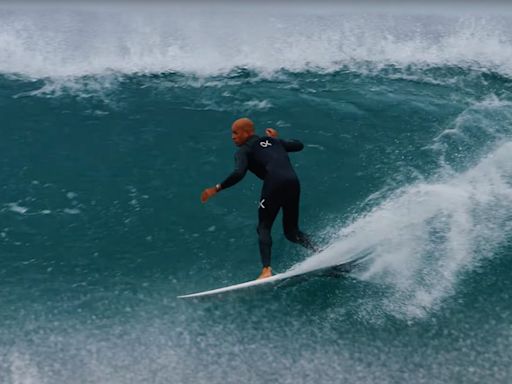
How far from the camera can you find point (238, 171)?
288 inches

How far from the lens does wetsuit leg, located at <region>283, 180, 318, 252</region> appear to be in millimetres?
7484

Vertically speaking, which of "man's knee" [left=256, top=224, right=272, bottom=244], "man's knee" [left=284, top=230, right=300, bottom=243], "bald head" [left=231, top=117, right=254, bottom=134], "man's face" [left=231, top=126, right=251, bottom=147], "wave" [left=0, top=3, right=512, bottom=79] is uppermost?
"bald head" [left=231, top=117, right=254, bottom=134]

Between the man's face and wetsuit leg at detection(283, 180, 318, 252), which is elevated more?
the man's face

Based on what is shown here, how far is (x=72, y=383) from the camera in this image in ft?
21.2

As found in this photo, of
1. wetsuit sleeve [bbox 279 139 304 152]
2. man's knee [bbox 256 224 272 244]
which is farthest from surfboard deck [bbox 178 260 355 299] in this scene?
wetsuit sleeve [bbox 279 139 304 152]

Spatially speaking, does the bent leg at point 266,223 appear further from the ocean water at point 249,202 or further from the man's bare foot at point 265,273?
the ocean water at point 249,202

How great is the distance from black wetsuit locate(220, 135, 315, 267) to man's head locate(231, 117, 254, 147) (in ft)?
0.21

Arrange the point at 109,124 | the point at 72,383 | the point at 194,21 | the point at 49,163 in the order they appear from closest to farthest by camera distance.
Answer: the point at 72,383 → the point at 49,163 → the point at 109,124 → the point at 194,21

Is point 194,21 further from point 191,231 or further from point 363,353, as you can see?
point 363,353

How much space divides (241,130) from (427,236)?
2700mm

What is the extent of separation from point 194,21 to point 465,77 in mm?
5911

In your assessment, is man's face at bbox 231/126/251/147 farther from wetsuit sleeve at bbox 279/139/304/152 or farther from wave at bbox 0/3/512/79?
wave at bbox 0/3/512/79

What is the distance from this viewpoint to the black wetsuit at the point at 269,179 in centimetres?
743

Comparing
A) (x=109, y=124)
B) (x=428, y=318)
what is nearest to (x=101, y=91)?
(x=109, y=124)
